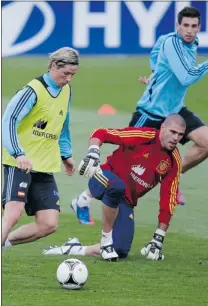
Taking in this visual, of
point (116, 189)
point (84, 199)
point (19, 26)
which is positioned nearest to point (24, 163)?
point (116, 189)

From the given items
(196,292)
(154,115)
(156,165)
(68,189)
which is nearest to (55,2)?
(68,189)

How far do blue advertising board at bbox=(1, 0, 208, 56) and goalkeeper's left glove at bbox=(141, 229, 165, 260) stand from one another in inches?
268

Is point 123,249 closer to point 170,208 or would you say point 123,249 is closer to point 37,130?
point 170,208

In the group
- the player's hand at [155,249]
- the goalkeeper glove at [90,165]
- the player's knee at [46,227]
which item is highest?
the goalkeeper glove at [90,165]

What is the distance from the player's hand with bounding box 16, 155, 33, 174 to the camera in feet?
31.8

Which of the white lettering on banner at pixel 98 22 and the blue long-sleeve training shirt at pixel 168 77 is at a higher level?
the blue long-sleeve training shirt at pixel 168 77

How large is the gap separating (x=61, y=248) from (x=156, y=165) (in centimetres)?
120

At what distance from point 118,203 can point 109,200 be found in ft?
0.33

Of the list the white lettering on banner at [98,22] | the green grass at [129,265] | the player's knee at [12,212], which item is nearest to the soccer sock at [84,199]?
the green grass at [129,265]

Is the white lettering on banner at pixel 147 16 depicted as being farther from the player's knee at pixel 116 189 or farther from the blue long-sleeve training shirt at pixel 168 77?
the player's knee at pixel 116 189

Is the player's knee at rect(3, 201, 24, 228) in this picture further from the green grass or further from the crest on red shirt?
the crest on red shirt

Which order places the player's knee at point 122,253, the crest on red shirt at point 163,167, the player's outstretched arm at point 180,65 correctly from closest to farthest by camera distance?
the player's knee at point 122,253, the crest on red shirt at point 163,167, the player's outstretched arm at point 180,65

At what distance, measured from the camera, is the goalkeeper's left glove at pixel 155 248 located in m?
11.0

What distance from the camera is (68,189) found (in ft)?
50.0
